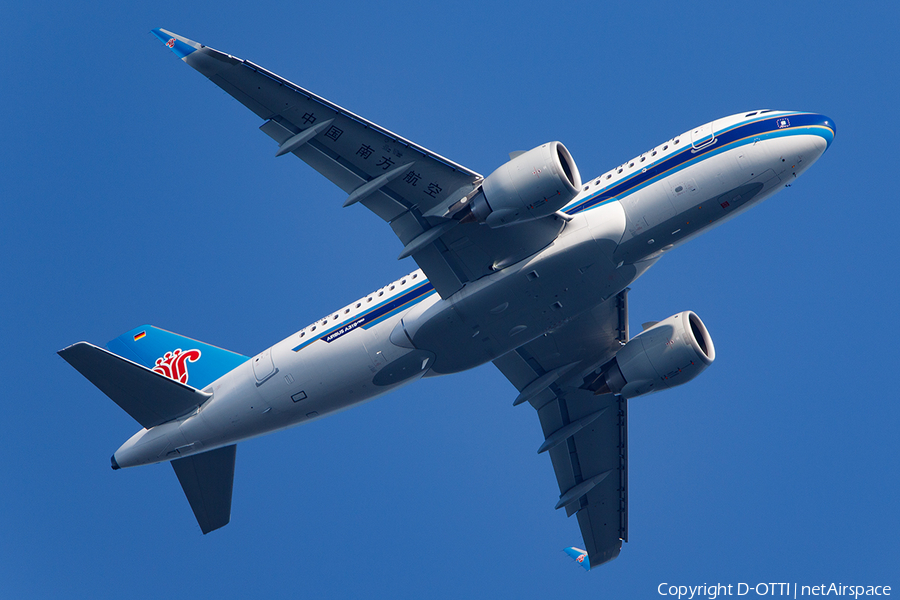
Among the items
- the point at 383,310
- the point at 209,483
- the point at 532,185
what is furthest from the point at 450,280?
the point at 209,483

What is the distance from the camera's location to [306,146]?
30641 millimetres

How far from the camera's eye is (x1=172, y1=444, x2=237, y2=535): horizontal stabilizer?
37.9 metres

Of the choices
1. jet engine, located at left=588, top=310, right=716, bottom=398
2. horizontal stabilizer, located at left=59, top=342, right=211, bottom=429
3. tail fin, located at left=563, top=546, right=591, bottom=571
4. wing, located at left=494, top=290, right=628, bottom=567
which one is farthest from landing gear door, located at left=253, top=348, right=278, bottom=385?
tail fin, located at left=563, top=546, right=591, bottom=571

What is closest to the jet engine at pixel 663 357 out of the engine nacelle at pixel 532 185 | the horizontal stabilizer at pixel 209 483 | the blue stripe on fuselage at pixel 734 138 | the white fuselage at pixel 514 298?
the white fuselage at pixel 514 298

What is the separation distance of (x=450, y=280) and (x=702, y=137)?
10.7 m

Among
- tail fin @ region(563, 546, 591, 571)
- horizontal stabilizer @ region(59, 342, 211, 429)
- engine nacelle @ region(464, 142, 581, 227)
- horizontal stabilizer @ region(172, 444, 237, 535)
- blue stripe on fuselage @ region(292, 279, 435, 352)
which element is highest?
engine nacelle @ region(464, 142, 581, 227)

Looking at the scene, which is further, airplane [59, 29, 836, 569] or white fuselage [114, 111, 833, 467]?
white fuselage [114, 111, 833, 467]

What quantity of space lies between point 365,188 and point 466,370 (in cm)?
917

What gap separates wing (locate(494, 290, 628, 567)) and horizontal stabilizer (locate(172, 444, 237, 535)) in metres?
12.8

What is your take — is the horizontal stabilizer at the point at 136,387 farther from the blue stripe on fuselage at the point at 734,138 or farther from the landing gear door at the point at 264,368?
the blue stripe on fuselage at the point at 734,138

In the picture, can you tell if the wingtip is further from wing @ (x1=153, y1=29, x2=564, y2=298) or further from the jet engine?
the jet engine

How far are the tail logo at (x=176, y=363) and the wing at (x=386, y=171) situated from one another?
11.9 metres

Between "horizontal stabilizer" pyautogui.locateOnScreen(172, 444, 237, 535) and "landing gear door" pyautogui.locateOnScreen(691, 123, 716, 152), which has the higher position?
"landing gear door" pyautogui.locateOnScreen(691, 123, 716, 152)

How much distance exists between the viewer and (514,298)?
3291cm
